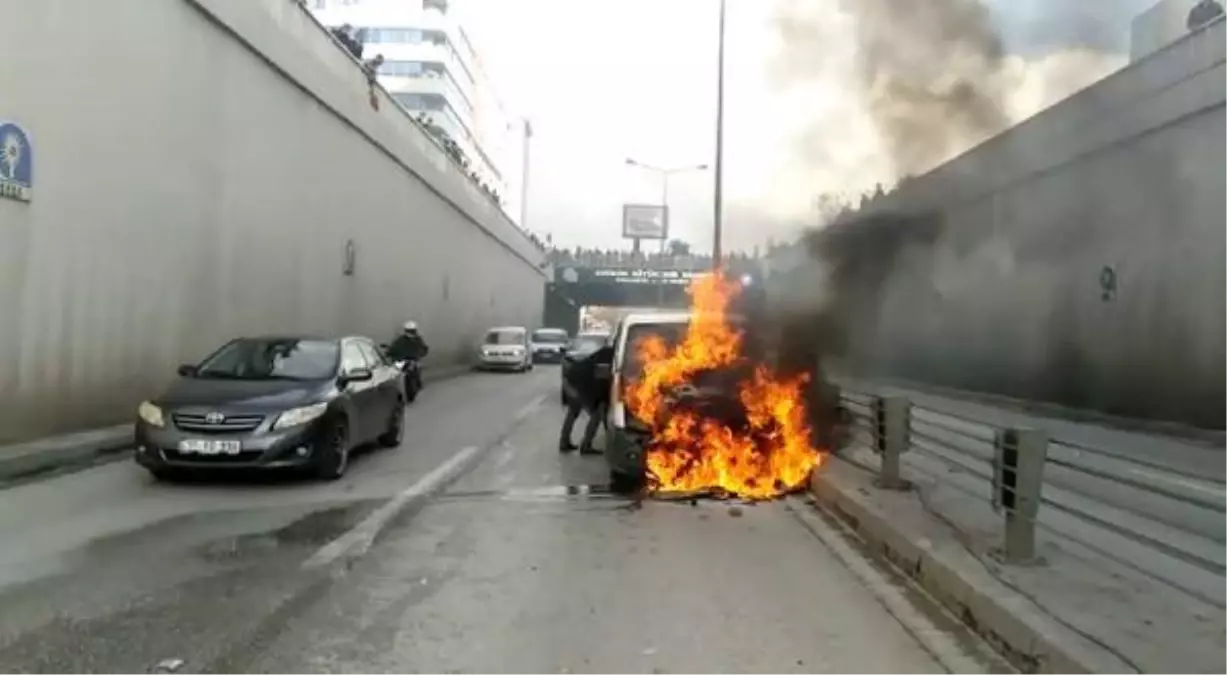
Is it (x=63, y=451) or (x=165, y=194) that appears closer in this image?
(x=63, y=451)

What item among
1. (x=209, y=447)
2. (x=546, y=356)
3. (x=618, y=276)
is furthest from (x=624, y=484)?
(x=618, y=276)

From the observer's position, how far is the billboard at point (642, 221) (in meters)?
98.0

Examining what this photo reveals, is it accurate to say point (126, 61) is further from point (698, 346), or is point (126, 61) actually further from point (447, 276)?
point (447, 276)

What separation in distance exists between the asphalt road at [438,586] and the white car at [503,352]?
2922 cm

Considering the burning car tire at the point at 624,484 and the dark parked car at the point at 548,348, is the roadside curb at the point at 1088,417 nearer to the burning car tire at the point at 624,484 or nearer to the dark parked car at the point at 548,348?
the burning car tire at the point at 624,484

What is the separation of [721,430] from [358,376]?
158 inches

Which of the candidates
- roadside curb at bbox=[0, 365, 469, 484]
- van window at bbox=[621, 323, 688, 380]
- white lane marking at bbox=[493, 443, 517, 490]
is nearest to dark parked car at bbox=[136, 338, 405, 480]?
roadside curb at bbox=[0, 365, 469, 484]

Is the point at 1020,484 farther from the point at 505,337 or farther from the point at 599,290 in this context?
the point at 599,290

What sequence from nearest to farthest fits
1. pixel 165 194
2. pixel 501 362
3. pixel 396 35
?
pixel 165 194 → pixel 501 362 → pixel 396 35

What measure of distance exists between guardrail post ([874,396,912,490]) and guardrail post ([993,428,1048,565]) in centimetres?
277

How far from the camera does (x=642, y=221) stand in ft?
324

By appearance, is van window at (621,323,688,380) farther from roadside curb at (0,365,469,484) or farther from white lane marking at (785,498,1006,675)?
roadside curb at (0,365,469,484)

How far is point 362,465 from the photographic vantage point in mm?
12625

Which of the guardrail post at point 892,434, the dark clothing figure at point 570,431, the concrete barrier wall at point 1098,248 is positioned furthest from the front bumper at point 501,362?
the guardrail post at point 892,434
